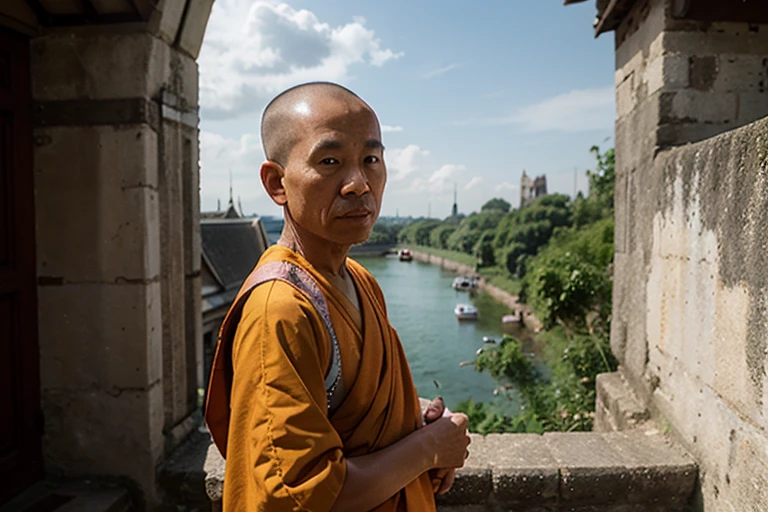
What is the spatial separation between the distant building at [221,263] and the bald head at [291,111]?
311cm

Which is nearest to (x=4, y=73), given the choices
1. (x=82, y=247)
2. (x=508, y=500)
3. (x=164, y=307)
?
(x=82, y=247)

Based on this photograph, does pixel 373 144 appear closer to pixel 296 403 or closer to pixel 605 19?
pixel 296 403

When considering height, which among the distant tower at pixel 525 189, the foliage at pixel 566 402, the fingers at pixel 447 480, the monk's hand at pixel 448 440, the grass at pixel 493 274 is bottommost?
the grass at pixel 493 274

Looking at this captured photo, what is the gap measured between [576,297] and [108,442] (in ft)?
13.0

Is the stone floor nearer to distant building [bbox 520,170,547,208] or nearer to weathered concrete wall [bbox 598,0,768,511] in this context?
weathered concrete wall [bbox 598,0,768,511]

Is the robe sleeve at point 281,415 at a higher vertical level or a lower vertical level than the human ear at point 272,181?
lower

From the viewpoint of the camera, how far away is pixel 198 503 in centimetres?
259

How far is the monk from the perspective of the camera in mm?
997

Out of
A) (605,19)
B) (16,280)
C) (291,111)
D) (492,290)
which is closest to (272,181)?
(291,111)

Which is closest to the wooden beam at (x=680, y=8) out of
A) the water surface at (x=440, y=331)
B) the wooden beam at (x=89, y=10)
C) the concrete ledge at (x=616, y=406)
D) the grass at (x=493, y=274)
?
the concrete ledge at (x=616, y=406)

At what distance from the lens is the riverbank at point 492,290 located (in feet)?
102

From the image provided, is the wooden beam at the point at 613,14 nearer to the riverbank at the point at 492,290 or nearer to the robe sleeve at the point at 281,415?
the robe sleeve at the point at 281,415

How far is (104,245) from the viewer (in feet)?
8.35

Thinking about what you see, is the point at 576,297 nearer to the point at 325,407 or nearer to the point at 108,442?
the point at 108,442
